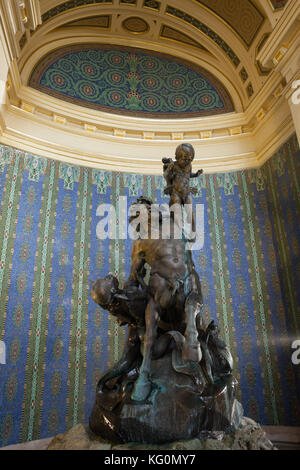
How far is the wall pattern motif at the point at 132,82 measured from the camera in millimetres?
7309

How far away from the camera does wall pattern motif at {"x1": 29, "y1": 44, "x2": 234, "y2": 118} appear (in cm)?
731

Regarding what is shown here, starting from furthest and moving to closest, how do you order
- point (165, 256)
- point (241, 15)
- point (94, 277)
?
point (241, 15)
point (94, 277)
point (165, 256)

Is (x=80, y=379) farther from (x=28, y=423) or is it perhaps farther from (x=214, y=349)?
(x=214, y=349)

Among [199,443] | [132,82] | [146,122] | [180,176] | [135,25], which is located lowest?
[199,443]

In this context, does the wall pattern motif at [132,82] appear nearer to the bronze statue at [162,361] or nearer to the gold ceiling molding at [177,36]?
the gold ceiling molding at [177,36]

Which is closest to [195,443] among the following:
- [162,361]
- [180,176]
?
[162,361]

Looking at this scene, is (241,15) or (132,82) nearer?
(241,15)

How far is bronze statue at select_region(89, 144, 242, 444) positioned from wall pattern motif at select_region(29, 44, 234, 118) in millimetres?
4959

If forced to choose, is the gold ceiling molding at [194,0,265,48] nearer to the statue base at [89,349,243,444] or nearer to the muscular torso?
the muscular torso

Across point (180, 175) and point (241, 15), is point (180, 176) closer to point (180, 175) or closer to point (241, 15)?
point (180, 175)

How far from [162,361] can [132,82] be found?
22.4 feet

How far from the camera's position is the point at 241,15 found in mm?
6977

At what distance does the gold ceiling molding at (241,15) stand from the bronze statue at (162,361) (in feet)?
18.0

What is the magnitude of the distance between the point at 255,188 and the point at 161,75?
360 cm
